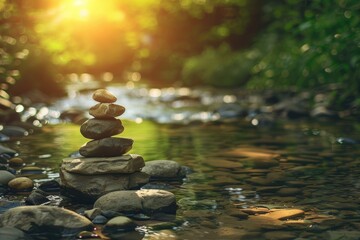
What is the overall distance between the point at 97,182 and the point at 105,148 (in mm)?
529

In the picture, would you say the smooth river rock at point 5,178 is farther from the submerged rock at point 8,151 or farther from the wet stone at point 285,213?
the wet stone at point 285,213

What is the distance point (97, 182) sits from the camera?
860 centimetres

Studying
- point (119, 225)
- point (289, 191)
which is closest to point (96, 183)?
point (119, 225)

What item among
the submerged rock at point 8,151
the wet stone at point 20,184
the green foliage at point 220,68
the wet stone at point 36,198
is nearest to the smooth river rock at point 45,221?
the wet stone at point 36,198

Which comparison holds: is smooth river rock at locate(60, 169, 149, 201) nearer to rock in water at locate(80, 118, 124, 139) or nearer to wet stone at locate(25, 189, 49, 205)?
wet stone at locate(25, 189, 49, 205)

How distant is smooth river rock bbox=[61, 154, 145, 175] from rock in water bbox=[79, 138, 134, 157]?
0.36 feet

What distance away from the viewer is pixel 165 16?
4772cm

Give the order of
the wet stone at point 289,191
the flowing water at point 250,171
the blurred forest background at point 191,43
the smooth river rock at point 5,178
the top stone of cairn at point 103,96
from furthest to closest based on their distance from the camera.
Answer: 1. the blurred forest background at point 191,43
2. the smooth river rock at point 5,178
3. the top stone of cairn at point 103,96
4. the wet stone at point 289,191
5. the flowing water at point 250,171

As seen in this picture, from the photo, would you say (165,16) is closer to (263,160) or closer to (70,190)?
(263,160)

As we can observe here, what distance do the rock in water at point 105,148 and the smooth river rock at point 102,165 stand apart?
0.36 feet

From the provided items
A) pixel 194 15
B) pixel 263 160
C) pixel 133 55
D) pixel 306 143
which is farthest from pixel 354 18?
pixel 133 55

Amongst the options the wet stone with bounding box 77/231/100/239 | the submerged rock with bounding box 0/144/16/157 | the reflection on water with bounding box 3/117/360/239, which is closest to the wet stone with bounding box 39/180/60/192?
the reflection on water with bounding box 3/117/360/239

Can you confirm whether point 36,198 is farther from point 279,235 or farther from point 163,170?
point 279,235

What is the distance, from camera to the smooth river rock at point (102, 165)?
8633 mm
